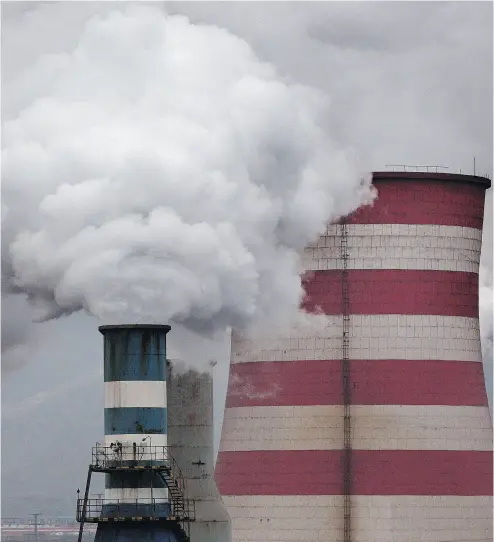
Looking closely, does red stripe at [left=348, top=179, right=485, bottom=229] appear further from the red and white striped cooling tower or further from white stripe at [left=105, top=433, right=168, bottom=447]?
white stripe at [left=105, top=433, right=168, bottom=447]

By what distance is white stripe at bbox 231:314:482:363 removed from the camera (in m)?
38.8

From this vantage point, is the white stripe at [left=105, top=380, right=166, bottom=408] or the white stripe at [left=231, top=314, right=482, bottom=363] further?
the white stripe at [left=231, top=314, right=482, bottom=363]

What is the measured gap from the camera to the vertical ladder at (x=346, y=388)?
38.9 meters

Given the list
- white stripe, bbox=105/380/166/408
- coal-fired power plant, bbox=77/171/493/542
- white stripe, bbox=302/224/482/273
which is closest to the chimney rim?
white stripe, bbox=105/380/166/408

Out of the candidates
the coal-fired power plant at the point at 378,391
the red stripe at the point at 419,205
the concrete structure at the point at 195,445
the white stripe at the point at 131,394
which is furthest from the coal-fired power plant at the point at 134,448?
the red stripe at the point at 419,205

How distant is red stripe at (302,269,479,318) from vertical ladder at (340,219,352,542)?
3.9 inches

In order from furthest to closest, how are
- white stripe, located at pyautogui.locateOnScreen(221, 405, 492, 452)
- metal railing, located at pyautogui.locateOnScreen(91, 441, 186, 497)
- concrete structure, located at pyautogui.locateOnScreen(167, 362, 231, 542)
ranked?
white stripe, located at pyautogui.locateOnScreen(221, 405, 492, 452) → concrete structure, located at pyautogui.locateOnScreen(167, 362, 231, 542) → metal railing, located at pyautogui.locateOnScreen(91, 441, 186, 497)

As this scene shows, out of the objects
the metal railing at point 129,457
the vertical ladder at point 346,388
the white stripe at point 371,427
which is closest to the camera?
the metal railing at point 129,457

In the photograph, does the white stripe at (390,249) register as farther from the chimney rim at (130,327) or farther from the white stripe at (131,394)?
the white stripe at (131,394)

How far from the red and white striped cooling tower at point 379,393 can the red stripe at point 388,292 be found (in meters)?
0.02

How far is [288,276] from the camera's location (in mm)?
37219

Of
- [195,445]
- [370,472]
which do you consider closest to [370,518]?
[370,472]

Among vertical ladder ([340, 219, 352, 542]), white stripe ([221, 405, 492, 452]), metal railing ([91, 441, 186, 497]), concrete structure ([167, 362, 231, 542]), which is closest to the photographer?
metal railing ([91, 441, 186, 497])

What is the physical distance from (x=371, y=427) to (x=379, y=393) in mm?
769
